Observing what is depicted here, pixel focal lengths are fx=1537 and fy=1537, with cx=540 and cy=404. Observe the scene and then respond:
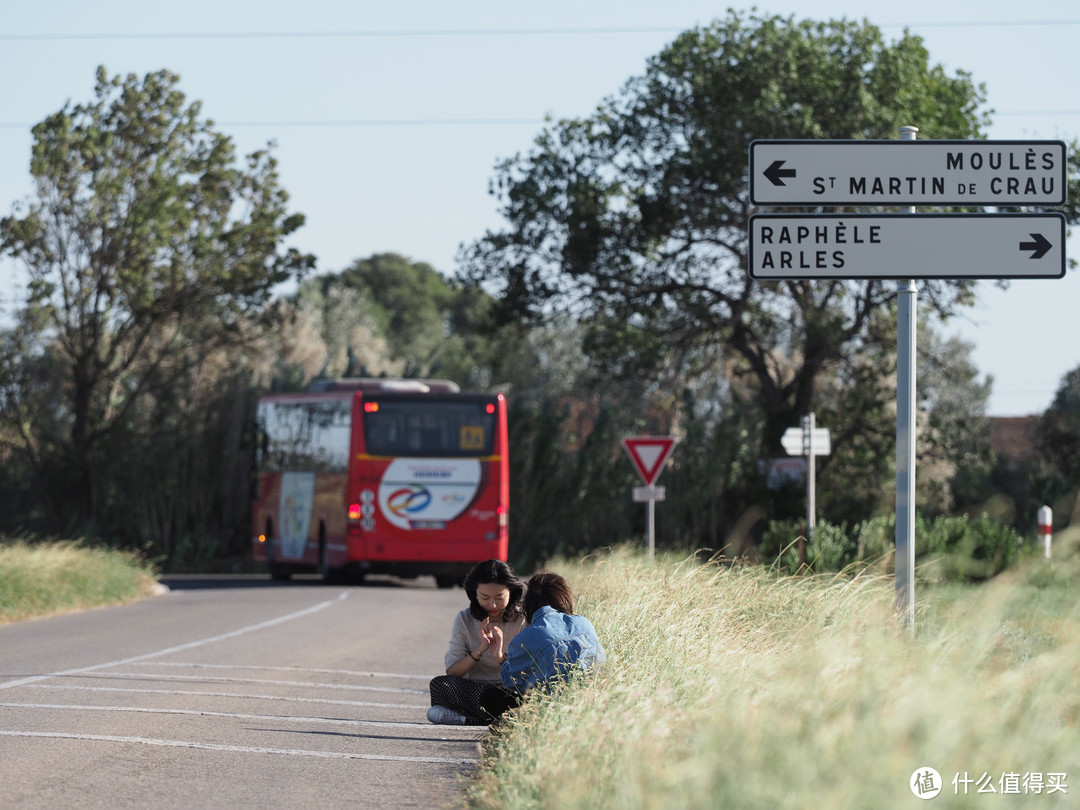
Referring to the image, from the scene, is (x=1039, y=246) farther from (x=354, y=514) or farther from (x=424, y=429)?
(x=354, y=514)

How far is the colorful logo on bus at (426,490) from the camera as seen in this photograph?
2534 cm

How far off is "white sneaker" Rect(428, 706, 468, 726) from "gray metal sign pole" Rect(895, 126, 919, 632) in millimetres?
2573

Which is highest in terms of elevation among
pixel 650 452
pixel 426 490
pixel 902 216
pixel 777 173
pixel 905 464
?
pixel 777 173

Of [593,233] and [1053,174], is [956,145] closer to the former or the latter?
[1053,174]

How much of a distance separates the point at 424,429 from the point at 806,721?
66.3ft

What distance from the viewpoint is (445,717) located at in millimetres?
8930

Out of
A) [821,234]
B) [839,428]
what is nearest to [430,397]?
[839,428]

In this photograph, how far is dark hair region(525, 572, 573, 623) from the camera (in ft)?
27.6

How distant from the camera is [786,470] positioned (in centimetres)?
2533

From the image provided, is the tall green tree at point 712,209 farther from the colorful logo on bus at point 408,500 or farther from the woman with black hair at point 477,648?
the woman with black hair at point 477,648

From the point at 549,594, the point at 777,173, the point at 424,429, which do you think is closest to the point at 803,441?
the point at 424,429

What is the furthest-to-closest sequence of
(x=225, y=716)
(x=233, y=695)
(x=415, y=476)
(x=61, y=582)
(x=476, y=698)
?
(x=415, y=476), (x=61, y=582), (x=233, y=695), (x=225, y=716), (x=476, y=698)

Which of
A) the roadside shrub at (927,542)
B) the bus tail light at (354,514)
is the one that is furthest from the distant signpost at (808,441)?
the bus tail light at (354,514)

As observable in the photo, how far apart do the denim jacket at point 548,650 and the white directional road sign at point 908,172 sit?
2682 mm
